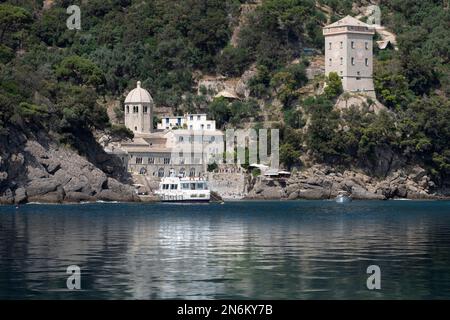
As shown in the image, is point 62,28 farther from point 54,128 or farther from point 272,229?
point 272,229

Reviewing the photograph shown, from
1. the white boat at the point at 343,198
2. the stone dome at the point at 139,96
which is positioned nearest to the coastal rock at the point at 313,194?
the white boat at the point at 343,198

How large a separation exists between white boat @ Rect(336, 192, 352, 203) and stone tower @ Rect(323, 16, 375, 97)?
16.4 m

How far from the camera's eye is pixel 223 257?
47.8 metres

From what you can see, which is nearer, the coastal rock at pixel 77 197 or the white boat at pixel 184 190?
the coastal rock at pixel 77 197

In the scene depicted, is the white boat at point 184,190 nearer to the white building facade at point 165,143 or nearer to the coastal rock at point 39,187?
the white building facade at point 165,143

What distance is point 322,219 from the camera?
77.8m

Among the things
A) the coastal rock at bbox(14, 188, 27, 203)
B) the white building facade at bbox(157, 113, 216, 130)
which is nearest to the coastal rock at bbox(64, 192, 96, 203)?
the coastal rock at bbox(14, 188, 27, 203)

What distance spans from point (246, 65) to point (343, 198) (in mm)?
32025

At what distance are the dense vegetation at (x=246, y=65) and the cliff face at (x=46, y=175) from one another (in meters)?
5.43

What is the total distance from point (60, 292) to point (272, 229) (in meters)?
30.1

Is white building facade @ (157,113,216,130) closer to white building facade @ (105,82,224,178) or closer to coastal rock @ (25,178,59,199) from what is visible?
white building facade @ (105,82,224,178)

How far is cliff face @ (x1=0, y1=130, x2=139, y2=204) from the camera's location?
101 metres

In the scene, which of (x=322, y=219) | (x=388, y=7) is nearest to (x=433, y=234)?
(x=322, y=219)

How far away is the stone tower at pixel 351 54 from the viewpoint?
441ft
